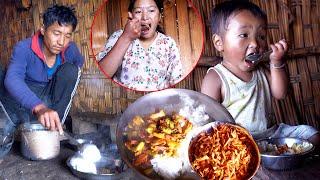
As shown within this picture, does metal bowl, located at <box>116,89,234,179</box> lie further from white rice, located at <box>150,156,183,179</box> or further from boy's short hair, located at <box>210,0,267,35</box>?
boy's short hair, located at <box>210,0,267,35</box>

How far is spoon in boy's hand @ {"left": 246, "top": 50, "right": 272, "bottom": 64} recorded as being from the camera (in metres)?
2.48

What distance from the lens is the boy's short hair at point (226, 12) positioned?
8.11 feet

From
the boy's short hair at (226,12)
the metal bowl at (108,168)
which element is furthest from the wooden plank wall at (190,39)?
the metal bowl at (108,168)

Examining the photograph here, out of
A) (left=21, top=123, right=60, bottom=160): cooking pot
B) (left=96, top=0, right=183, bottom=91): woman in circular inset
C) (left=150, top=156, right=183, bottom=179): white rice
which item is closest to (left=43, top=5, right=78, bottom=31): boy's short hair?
(left=96, top=0, right=183, bottom=91): woman in circular inset

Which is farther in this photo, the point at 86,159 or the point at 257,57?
the point at 86,159

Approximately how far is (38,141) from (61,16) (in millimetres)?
984

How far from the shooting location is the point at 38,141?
2.73m

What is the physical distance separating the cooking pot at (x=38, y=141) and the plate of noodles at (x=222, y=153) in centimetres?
123

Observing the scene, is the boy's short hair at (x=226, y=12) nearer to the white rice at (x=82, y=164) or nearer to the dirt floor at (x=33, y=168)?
the white rice at (x=82, y=164)

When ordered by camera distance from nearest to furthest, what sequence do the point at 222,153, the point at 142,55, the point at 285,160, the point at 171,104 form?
the point at 222,153 < the point at 285,160 < the point at 171,104 < the point at 142,55

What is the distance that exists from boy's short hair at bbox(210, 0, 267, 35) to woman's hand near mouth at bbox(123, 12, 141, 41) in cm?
54

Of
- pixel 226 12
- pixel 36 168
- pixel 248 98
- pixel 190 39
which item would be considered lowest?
pixel 36 168

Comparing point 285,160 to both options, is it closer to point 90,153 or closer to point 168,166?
point 168,166

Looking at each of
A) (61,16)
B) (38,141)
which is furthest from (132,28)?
(38,141)
